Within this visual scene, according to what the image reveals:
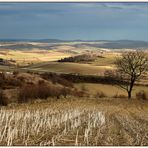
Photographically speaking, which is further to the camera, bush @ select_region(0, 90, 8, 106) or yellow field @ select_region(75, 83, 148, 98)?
yellow field @ select_region(75, 83, 148, 98)

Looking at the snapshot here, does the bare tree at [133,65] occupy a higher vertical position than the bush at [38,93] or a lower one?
higher

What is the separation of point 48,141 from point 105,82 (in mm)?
48626

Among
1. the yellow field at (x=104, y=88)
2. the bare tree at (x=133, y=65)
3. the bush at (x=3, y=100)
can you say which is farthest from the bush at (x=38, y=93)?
the yellow field at (x=104, y=88)

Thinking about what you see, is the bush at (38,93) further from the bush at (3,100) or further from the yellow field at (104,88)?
the yellow field at (104,88)

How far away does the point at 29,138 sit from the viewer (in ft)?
46.7

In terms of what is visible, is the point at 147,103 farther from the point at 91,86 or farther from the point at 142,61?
the point at 91,86

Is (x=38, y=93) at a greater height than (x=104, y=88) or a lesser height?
greater

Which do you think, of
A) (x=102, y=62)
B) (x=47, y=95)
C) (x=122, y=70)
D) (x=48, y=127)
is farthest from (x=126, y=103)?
(x=102, y=62)

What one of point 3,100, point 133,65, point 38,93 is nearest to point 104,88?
point 133,65

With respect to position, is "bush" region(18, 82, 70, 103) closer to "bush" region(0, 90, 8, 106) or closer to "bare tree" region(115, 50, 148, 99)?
"bush" region(0, 90, 8, 106)

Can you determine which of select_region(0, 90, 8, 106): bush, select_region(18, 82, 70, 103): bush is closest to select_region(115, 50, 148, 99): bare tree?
select_region(18, 82, 70, 103): bush

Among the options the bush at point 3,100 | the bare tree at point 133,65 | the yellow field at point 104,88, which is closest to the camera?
the bush at point 3,100

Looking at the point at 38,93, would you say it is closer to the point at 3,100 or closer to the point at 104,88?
the point at 3,100

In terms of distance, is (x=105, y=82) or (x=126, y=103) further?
(x=105, y=82)
